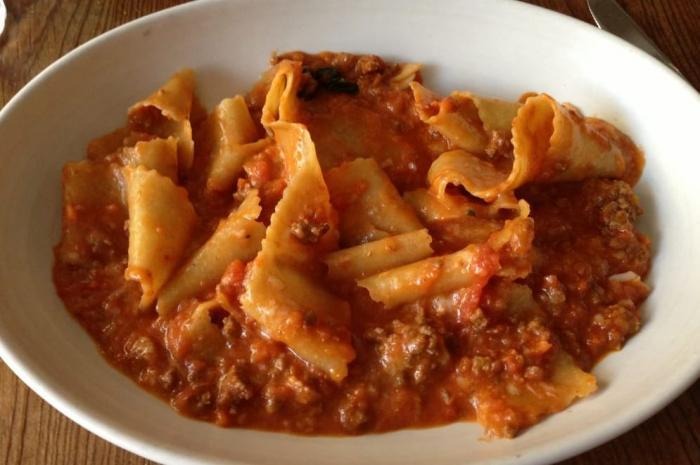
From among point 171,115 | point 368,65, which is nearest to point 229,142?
point 171,115

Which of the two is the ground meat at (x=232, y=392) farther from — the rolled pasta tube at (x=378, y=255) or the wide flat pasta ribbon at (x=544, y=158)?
the wide flat pasta ribbon at (x=544, y=158)

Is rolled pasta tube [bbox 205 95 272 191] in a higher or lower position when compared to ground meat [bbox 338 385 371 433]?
higher

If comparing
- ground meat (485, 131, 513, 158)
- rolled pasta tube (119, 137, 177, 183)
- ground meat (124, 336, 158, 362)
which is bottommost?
ground meat (124, 336, 158, 362)

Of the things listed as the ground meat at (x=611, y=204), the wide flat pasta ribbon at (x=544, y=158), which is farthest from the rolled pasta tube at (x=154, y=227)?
the ground meat at (x=611, y=204)

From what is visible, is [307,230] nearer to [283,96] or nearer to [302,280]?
[302,280]

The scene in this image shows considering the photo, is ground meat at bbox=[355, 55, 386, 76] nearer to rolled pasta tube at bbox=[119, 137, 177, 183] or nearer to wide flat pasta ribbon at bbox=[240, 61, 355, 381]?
wide flat pasta ribbon at bbox=[240, 61, 355, 381]

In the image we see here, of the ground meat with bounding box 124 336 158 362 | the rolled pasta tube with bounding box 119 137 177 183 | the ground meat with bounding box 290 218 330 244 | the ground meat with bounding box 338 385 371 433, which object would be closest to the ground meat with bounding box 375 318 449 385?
the ground meat with bounding box 338 385 371 433

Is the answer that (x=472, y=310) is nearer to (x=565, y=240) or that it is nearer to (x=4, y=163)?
(x=565, y=240)
